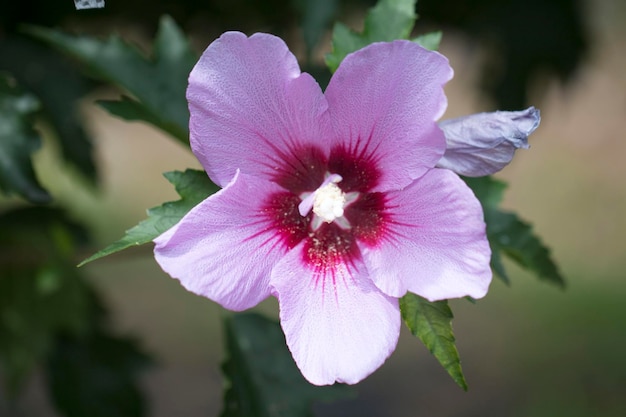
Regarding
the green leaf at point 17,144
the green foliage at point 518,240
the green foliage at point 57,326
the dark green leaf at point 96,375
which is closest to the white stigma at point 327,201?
the green foliage at point 518,240

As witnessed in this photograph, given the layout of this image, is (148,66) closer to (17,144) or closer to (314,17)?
(17,144)

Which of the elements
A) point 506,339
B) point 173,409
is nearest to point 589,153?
point 506,339

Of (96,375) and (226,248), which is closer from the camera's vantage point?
(226,248)

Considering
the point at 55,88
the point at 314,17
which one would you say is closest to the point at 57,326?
the point at 55,88

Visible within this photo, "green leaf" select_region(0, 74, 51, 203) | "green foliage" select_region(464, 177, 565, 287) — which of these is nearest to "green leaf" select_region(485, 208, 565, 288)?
"green foliage" select_region(464, 177, 565, 287)

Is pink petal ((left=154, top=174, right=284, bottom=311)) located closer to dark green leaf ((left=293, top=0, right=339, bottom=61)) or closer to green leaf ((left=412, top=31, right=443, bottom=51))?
green leaf ((left=412, top=31, right=443, bottom=51))

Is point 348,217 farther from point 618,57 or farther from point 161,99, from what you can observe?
point 618,57

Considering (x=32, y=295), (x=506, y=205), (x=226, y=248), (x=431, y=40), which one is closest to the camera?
(x=226, y=248)
